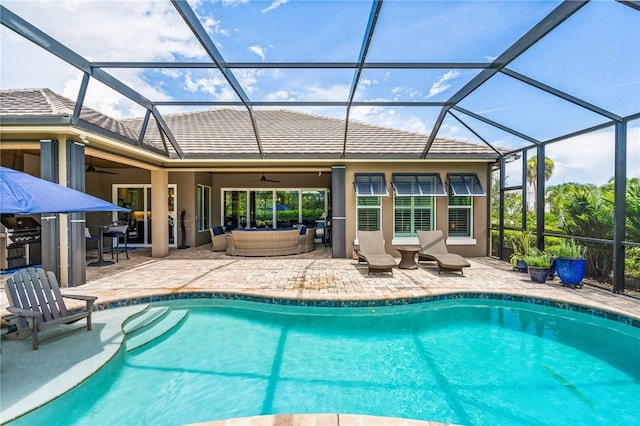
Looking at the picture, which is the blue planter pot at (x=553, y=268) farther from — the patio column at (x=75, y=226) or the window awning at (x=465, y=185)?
the patio column at (x=75, y=226)

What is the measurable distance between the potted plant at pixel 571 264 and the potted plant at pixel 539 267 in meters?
0.27

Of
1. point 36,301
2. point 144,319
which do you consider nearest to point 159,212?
point 144,319

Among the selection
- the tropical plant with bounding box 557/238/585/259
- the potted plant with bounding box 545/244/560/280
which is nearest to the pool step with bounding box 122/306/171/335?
the potted plant with bounding box 545/244/560/280

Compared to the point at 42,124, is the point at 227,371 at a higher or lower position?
lower

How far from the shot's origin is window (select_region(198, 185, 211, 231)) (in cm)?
1523

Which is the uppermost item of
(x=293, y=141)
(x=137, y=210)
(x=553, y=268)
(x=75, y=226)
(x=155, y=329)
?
(x=293, y=141)

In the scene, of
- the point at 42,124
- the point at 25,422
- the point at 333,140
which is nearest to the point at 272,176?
the point at 333,140

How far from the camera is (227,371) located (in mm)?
4883

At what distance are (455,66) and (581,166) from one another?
584 centimetres

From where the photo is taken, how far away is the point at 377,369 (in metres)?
4.93

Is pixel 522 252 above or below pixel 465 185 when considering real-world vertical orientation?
below

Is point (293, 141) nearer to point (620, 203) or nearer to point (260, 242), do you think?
point (260, 242)

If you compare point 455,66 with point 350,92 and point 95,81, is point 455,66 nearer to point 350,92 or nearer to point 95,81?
point 350,92

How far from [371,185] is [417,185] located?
68.2 inches
